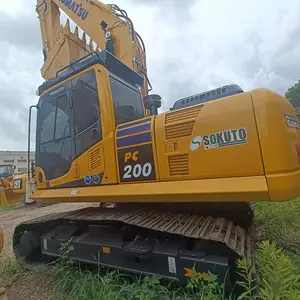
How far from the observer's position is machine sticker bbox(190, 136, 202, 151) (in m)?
2.38

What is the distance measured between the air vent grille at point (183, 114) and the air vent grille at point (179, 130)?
6 cm

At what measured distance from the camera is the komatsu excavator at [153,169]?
214cm

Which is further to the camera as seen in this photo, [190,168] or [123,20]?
[123,20]

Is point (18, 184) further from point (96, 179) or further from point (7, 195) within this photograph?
point (96, 179)

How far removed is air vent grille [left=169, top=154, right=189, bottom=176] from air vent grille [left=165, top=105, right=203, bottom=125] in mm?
373

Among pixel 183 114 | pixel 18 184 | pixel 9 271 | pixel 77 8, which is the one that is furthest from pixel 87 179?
pixel 18 184

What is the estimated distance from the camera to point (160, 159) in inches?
102

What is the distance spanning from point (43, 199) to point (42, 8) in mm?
4315

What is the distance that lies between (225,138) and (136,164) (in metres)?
0.99

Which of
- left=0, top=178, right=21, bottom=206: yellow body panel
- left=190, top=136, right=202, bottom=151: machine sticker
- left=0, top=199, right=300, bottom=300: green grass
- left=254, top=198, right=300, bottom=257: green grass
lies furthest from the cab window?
left=0, top=178, right=21, bottom=206: yellow body panel

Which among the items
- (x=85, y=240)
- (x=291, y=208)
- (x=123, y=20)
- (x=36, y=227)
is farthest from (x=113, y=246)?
(x=123, y=20)

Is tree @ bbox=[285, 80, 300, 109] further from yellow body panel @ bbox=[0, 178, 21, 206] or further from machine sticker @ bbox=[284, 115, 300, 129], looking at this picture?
machine sticker @ bbox=[284, 115, 300, 129]

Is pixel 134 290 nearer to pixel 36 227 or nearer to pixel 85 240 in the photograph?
pixel 85 240

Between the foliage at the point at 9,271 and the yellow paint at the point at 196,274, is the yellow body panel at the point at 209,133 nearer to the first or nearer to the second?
the yellow paint at the point at 196,274
